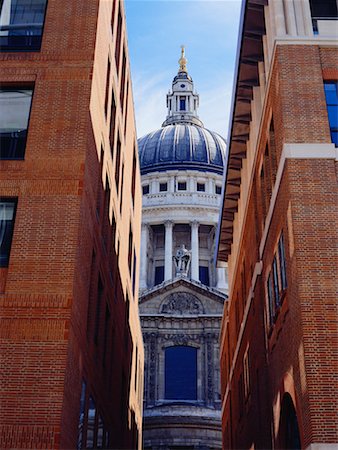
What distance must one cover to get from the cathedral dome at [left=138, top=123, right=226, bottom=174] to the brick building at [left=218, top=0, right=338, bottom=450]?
66048mm

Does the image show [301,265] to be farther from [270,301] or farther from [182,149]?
[182,149]

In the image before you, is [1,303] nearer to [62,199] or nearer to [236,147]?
[62,199]

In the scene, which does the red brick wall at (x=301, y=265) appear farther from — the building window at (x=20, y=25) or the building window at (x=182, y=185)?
the building window at (x=182, y=185)

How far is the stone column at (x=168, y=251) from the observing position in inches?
3359

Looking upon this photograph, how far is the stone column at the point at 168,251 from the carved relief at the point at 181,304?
18.0m


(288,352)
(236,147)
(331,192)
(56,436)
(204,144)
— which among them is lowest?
(56,436)

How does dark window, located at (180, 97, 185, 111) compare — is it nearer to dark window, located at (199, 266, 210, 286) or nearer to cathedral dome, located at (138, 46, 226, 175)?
cathedral dome, located at (138, 46, 226, 175)

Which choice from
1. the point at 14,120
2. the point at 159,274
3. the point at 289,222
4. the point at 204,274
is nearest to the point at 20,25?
the point at 14,120

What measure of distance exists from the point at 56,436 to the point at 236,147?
18.5 metres

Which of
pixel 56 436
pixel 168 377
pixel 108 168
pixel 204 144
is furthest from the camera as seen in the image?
pixel 204 144

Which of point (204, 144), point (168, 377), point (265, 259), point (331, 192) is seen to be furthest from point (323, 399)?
point (204, 144)

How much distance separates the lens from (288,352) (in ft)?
Result: 65.9

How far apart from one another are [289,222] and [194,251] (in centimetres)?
6813

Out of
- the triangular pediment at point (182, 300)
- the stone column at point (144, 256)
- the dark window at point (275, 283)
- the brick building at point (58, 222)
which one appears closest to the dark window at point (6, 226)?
the brick building at point (58, 222)
